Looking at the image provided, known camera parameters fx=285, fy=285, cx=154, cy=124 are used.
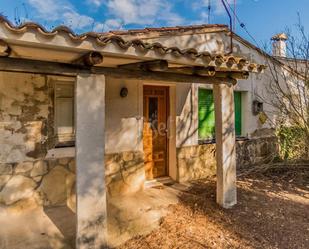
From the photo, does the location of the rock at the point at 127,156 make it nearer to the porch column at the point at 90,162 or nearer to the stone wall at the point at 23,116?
the stone wall at the point at 23,116

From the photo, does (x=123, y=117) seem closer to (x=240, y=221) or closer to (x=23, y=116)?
(x=23, y=116)

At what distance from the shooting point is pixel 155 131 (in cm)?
784

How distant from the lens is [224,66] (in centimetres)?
521

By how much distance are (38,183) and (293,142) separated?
817 centimetres

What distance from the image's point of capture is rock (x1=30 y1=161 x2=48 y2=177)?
5.64 meters

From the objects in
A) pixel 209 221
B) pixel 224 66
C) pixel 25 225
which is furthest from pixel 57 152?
pixel 224 66

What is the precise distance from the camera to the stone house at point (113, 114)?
13.0 feet

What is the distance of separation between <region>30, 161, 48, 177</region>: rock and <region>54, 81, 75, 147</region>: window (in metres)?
0.51

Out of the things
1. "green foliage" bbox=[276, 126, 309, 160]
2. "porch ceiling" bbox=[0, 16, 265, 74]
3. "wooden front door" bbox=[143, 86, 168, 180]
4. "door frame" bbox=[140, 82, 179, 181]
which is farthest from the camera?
"green foliage" bbox=[276, 126, 309, 160]

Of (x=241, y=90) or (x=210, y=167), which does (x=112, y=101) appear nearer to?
(x=210, y=167)

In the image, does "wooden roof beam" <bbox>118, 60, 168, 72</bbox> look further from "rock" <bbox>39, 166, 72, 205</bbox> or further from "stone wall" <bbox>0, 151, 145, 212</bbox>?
"rock" <bbox>39, 166, 72, 205</bbox>

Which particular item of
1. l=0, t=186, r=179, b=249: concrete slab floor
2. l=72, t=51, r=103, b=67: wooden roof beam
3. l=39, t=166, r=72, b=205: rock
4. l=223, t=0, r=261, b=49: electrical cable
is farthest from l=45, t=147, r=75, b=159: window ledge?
l=223, t=0, r=261, b=49: electrical cable

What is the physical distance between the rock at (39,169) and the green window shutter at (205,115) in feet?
15.2

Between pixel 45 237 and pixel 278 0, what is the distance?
37.5 ft
